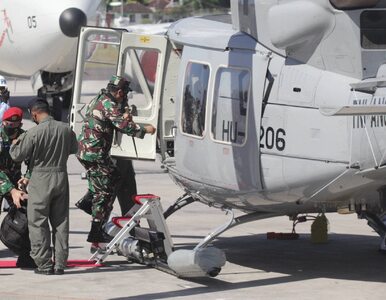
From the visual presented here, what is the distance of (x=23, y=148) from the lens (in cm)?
961

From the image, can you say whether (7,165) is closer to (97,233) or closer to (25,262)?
(25,262)

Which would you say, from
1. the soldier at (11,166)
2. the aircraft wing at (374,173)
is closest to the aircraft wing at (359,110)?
the aircraft wing at (374,173)

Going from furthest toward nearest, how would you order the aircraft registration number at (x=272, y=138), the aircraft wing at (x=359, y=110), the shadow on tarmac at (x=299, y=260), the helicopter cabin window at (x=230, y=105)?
the shadow on tarmac at (x=299, y=260), the helicopter cabin window at (x=230, y=105), the aircraft registration number at (x=272, y=138), the aircraft wing at (x=359, y=110)

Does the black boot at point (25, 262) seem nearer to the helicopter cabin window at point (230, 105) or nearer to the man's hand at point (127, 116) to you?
the man's hand at point (127, 116)

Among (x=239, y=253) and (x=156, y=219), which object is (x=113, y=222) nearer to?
(x=156, y=219)

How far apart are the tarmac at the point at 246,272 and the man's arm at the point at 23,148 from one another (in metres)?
1.08

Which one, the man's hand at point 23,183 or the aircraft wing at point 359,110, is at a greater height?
the aircraft wing at point 359,110

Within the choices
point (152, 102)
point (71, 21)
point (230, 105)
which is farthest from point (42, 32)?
point (230, 105)

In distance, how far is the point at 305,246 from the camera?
11.5 metres

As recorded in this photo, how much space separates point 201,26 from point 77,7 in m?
13.3

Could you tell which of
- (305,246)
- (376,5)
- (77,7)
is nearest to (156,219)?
(305,246)

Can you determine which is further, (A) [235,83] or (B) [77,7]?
(B) [77,7]

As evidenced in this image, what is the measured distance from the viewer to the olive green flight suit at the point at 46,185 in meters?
9.64

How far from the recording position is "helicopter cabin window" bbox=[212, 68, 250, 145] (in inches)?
370
